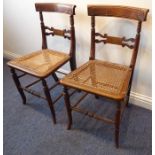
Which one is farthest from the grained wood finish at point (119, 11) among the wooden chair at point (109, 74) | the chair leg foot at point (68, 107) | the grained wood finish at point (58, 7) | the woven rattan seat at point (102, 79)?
the chair leg foot at point (68, 107)

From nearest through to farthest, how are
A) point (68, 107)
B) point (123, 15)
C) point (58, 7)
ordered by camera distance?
point (123, 15)
point (68, 107)
point (58, 7)

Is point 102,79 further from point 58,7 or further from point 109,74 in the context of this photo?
point 58,7

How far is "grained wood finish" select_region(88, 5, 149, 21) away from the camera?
4.09 ft

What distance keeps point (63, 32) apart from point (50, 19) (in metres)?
0.31

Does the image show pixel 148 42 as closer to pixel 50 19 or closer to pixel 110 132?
pixel 110 132

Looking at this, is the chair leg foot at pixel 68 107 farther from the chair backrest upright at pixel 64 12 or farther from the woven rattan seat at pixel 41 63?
the chair backrest upright at pixel 64 12

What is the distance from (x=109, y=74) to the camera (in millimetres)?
1387

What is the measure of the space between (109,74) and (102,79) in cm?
8

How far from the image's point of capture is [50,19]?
73.1 inches

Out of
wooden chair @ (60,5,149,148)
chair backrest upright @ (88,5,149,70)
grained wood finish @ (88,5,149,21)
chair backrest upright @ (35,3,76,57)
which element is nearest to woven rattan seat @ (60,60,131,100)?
wooden chair @ (60,5,149,148)

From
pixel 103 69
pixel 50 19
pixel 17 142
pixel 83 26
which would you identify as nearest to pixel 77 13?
pixel 83 26

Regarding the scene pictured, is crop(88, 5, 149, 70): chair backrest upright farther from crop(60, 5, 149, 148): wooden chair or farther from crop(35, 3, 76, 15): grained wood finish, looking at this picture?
crop(35, 3, 76, 15): grained wood finish

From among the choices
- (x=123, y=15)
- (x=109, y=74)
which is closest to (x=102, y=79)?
(x=109, y=74)

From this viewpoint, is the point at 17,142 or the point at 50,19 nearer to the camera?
the point at 17,142
